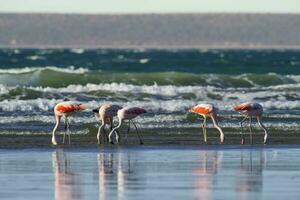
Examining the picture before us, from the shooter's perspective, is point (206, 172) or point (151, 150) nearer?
point (206, 172)

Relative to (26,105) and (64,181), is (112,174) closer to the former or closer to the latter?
(64,181)

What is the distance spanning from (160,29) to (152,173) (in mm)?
138244

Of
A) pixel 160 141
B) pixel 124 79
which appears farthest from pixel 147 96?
pixel 160 141

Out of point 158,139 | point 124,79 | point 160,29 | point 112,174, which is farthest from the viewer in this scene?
→ point 160,29

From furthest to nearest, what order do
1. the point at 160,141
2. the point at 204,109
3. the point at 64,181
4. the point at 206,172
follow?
the point at 204,109 → the point at 160,141 → the point at 206,172 → the point at 64,181

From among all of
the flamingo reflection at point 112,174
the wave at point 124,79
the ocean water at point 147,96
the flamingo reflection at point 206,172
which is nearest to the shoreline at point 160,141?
the ocean water at point 147,96

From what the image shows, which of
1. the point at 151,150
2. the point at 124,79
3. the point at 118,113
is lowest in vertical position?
the point at 151,150

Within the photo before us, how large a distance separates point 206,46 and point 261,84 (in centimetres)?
10220

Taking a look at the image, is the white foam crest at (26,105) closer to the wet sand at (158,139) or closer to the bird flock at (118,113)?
the wet sand at (158,139)

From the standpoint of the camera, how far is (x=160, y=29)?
156250mm

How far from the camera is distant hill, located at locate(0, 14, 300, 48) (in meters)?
150

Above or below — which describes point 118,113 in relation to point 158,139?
above

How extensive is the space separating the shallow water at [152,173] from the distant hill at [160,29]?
126821 mm

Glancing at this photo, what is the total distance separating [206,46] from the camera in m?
148
